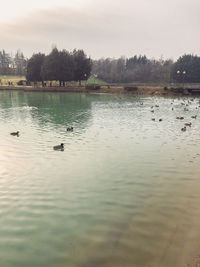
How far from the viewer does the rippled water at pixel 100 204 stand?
7.69 m

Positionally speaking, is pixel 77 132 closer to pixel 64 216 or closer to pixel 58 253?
pixel 64 216

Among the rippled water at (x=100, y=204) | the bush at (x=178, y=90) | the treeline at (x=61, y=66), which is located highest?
the treeline at (x=61, y=66)

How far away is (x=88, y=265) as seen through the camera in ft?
23.3

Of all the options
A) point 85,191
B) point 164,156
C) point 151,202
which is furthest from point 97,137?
point 151,202

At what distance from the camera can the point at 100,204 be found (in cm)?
1095

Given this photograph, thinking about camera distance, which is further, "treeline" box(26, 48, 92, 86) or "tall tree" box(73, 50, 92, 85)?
"tall tree" box(73, 50, 92, 85)

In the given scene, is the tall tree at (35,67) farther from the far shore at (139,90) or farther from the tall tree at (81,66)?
the tall tree at (81,66)

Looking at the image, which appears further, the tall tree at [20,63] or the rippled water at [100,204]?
the tall tree at [20,63]

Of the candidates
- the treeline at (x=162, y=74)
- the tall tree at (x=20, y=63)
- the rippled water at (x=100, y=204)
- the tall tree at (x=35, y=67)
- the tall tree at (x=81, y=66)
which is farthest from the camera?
the tall tree at (x=20, y=63)

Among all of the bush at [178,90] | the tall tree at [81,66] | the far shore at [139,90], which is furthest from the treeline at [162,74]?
the tall tree at [81,66]

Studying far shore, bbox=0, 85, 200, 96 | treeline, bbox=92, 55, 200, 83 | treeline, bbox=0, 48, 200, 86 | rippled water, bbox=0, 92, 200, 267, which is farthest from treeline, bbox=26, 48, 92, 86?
rippled water, bbox=0, 92, 200, 267

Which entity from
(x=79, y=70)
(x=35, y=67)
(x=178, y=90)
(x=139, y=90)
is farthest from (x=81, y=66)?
(x=178, y=90)

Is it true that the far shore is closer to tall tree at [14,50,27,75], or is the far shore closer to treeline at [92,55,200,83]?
treeline at [92,55,200,83]

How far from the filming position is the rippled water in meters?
7.69
